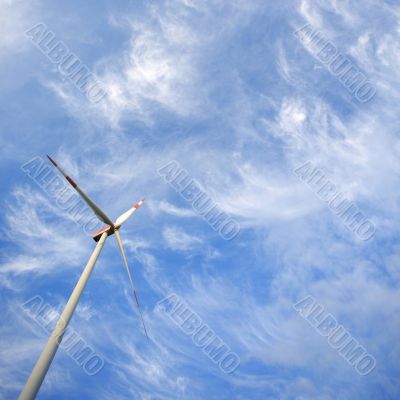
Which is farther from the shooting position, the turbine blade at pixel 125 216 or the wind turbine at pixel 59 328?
the turbine blade at pixel 125 216

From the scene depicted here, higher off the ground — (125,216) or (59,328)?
(125,216)

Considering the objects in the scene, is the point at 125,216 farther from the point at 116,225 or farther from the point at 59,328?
the point at 59,328

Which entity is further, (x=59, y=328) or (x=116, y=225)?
(x=116, y=225)

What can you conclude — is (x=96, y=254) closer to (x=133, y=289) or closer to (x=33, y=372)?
(x=133, y=289)

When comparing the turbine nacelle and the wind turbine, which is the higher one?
the turbine nacelle

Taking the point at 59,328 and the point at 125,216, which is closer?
the point at 59,328

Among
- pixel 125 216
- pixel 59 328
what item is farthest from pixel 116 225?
pixel 59 328

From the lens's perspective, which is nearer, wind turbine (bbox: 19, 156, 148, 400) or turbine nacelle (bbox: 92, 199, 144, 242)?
wind turbine (bbox: 19, 156, 148, 400)

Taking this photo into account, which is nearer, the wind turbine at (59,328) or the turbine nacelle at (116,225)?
Result: the wind turbine at (59,328)

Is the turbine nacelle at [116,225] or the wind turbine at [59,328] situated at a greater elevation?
the turbine nacelle at [116,225]

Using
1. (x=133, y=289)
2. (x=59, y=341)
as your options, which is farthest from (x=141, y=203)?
(x=59, y=341)

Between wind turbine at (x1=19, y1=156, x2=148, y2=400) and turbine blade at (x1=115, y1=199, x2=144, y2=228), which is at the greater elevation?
turbine blade at (x1=115, y1=199, x2=144, y2=228)

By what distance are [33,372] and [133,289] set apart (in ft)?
44.6

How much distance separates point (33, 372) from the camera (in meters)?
19.2
